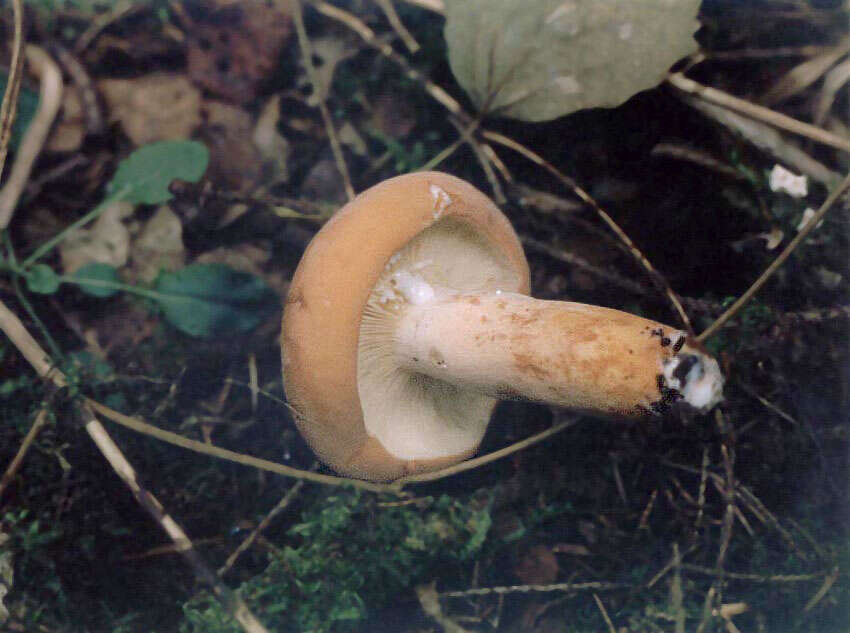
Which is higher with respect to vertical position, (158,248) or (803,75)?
(803,75)

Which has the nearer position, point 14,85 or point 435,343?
point 435,343

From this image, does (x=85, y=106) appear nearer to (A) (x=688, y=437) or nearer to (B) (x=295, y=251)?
(B) (x=295, y=251)

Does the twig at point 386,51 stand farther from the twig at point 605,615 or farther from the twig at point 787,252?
the twig at point 605,615

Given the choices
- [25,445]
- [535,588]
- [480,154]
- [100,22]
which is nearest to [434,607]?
[535,588]

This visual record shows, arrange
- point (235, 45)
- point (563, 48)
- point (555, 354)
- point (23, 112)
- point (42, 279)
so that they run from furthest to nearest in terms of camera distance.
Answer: point (235, 45), point (23, 112), point (42, 279), point (563, 48), point (555, 354)

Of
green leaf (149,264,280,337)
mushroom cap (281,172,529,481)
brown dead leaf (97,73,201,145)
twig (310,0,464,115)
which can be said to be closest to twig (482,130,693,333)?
twig (310,0,464,115)

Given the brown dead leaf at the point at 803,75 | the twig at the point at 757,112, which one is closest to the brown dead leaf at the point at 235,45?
the twig at the point at 757,112

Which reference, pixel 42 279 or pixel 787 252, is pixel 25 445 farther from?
pixel 787 252
